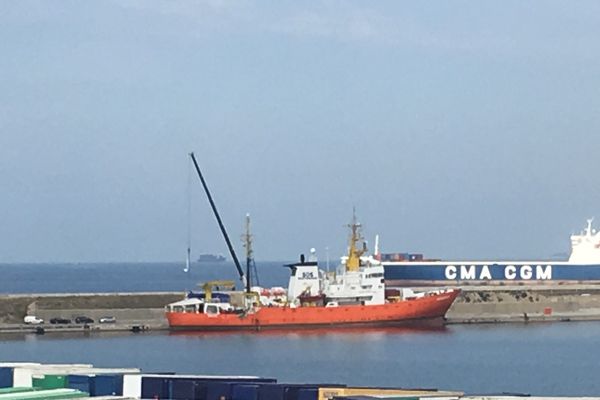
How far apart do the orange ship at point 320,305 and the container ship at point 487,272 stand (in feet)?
49.7

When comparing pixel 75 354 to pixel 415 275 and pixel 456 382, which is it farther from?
pixel 415 275

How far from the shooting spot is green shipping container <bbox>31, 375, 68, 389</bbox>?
970 inches

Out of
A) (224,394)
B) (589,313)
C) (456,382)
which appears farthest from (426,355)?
(224,394)

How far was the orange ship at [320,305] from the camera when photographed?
63812 millimetres

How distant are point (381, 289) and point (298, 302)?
3.71m

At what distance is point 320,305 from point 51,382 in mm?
40143

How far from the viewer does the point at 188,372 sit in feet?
150

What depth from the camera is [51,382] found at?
24766 mm

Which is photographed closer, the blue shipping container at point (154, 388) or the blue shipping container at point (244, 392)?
the blue shipping container at point (244, 392)

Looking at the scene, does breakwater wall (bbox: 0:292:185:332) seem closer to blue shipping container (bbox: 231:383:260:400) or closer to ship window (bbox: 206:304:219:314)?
ship window (bbox: 206:304:219:314)

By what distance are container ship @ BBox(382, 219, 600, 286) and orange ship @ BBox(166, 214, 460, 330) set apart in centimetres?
1515

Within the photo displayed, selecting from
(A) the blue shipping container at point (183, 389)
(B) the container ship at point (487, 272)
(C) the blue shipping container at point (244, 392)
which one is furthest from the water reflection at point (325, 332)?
(C) the blue shipping container at point (244, 392)

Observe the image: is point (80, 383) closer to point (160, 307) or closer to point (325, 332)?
point (325, 332)

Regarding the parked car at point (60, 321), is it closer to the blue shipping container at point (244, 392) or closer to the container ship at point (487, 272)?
the container ship at point (487, 272)
